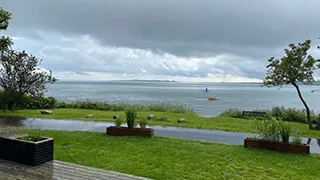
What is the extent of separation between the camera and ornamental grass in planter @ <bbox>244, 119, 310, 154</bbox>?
6.92 metres

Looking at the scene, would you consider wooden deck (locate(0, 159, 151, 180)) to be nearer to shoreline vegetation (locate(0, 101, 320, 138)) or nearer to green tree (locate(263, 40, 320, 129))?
shoreline vegetation (locate(0, 101, 320, 138))

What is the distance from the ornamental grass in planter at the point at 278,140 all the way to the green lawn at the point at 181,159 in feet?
0.86

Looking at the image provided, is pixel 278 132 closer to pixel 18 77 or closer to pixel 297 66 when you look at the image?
pixel 297 66

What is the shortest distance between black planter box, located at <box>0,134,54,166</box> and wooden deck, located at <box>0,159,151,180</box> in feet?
0.41

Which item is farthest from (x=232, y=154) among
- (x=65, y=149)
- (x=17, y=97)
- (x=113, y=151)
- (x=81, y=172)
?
(x=17, y=97)

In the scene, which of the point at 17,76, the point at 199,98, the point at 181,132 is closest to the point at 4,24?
the point at 17,76

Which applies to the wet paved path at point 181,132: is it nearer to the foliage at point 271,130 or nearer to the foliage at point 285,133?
the foliage at point 271,130

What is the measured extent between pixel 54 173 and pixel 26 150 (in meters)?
0.89

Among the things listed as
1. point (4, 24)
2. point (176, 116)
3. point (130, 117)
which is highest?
point (4, 24)

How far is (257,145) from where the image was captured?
7.27 metres

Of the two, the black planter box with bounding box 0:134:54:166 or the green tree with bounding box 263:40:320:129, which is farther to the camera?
the green tree with bounding box 263:40:320:129

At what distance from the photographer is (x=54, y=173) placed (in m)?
4.66

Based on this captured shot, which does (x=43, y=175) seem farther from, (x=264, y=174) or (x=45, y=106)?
(x=45, y=106)

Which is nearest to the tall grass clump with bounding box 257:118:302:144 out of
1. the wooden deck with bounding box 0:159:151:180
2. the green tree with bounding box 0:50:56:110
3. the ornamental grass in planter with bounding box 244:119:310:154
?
the ornamental grass in planter with bounding box 244:119:310:154
